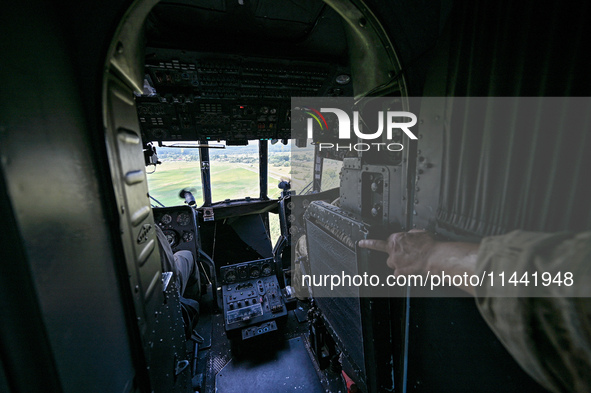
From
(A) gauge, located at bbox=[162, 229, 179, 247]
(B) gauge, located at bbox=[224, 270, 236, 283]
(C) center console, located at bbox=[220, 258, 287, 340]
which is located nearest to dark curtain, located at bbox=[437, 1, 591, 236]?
(C) center console, located at bbox=[220, 258, 287, 340]

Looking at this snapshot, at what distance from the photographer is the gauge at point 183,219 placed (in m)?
3.76

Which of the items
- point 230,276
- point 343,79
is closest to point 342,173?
point 343,79

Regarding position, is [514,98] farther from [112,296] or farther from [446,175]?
[112,296]

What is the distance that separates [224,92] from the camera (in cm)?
270

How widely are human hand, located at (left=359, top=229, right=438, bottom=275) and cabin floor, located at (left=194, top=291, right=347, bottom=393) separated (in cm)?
192

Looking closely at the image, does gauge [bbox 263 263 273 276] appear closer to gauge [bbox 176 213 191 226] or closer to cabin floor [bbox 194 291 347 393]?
cabin floor [bbox 194 291 347 393]

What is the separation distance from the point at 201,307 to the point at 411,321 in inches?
131

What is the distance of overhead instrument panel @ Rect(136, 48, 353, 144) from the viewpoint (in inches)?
84.4

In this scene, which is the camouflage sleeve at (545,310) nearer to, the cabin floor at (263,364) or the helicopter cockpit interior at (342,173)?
the helicopter cockpit interior at (342,173)

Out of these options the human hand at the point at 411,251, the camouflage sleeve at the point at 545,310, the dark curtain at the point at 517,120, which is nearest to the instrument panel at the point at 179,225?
the human hand at the point at 411,251

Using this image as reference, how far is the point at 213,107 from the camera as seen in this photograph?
125 inches

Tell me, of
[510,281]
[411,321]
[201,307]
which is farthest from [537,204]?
[201,307]

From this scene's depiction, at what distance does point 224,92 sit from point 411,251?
2.61 meters

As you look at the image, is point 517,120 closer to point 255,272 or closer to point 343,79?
point 343,79
